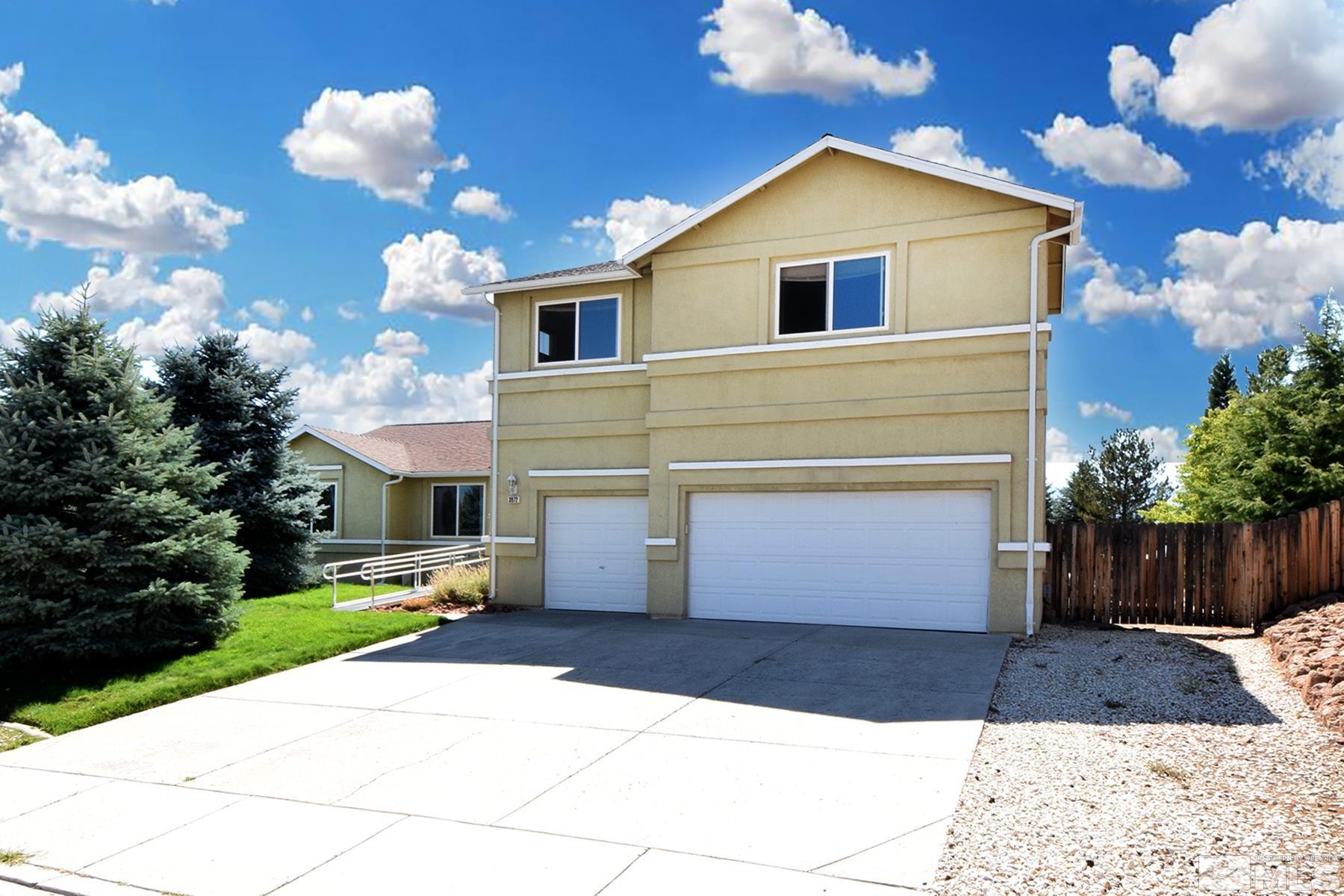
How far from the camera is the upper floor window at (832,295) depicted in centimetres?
1455

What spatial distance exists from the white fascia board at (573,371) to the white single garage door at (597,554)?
90.8 inches

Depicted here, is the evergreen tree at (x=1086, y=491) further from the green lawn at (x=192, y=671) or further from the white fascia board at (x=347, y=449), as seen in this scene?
the green lawn at (x=192, y=671)

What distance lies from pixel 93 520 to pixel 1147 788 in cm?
1236

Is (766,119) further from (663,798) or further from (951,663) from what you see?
(663,798)

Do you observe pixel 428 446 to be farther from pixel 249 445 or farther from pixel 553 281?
pixel 553 281

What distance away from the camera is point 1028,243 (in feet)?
44.5

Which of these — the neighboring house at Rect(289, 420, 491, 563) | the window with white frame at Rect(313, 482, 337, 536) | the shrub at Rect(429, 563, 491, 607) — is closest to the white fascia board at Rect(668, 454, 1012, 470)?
the shrub at Rect(429, 563, 491, 607)

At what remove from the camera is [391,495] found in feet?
88.4

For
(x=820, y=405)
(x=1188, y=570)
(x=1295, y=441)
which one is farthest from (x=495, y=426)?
(x=1295, y=441)

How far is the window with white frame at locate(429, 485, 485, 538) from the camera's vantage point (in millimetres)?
26750

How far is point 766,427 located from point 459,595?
6990mm

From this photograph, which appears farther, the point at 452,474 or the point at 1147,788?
the point at 452,474

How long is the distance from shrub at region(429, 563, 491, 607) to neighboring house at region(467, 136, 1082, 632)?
1624 millimetres

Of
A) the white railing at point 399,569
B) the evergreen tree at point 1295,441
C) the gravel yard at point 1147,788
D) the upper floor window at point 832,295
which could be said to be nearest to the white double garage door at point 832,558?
the upper floor window at point 832,295
